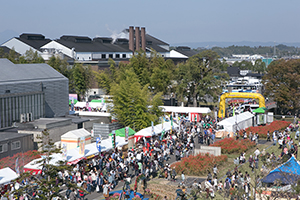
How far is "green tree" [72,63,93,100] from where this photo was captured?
61.9m

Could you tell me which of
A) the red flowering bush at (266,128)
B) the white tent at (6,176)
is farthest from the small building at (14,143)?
the red flowering bush at (266,128)

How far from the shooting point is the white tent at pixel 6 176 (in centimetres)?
1892

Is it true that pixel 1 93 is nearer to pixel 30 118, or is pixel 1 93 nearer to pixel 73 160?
pixel 30 118

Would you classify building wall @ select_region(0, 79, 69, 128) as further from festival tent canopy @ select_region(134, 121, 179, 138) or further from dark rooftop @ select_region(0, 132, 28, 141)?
festival tent canopy @ select_region(134, 121, 179, 138)

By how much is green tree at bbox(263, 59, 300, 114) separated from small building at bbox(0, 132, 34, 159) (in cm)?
3224

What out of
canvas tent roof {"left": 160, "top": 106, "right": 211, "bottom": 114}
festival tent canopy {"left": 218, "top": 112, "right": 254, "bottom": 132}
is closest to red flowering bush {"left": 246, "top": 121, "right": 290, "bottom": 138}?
festival tent canopy {"left": 218, "top": 112, "right": 254, "bottom": 132}

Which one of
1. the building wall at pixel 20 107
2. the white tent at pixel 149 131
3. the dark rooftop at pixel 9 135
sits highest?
the building wall at pixel 20 107

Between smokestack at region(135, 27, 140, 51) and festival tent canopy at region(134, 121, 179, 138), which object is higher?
smokestack at region(135, 27, 140, 51)

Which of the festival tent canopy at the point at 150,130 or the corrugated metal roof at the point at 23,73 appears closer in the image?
the festival tent canopy at the point at 150,130

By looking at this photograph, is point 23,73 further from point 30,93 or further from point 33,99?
point 33,99

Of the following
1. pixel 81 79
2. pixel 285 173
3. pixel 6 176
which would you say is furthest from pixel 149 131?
pixel 81 79

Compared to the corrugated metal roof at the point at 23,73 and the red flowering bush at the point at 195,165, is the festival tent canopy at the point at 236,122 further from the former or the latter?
the corrugated metal roof at the point at 23,73

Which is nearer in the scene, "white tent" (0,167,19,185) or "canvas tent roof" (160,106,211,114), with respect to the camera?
"white tent" (0,167,19,185)

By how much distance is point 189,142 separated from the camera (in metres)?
30.2
